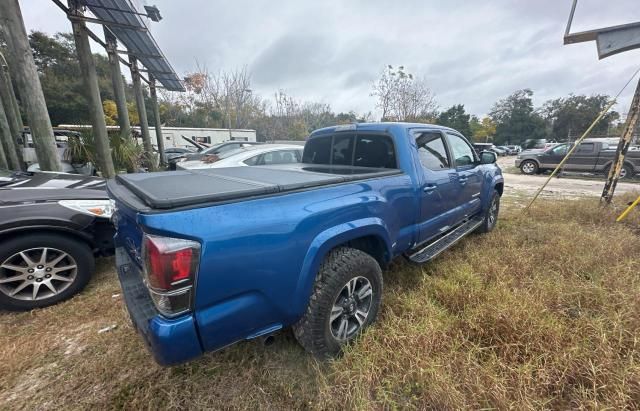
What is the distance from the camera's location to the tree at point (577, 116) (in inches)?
1794

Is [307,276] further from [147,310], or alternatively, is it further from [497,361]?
[497,361]

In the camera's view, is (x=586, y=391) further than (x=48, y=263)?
No

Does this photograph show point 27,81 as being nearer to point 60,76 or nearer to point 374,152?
point 374,152

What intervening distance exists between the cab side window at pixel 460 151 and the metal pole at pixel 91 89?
23.4ft

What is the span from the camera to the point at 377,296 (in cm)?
224

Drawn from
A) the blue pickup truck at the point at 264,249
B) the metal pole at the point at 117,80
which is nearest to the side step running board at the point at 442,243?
the blue pickup truck at the point at 264,249

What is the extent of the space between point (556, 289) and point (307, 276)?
2572 millimetres

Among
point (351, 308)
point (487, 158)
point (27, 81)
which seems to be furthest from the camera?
point (487, 158)

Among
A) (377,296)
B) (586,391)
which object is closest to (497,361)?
(586,391)

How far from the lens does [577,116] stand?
47500mm

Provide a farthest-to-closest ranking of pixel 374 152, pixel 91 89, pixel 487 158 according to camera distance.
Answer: pixel 91 89, pixel 487 158, pixel 374 152

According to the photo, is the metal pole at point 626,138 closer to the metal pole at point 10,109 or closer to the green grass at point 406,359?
the green grass at point 406,359

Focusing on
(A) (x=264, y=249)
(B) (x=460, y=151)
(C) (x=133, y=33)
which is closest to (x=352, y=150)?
(B) (x=460, y=151)

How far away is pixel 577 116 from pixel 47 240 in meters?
68.2
